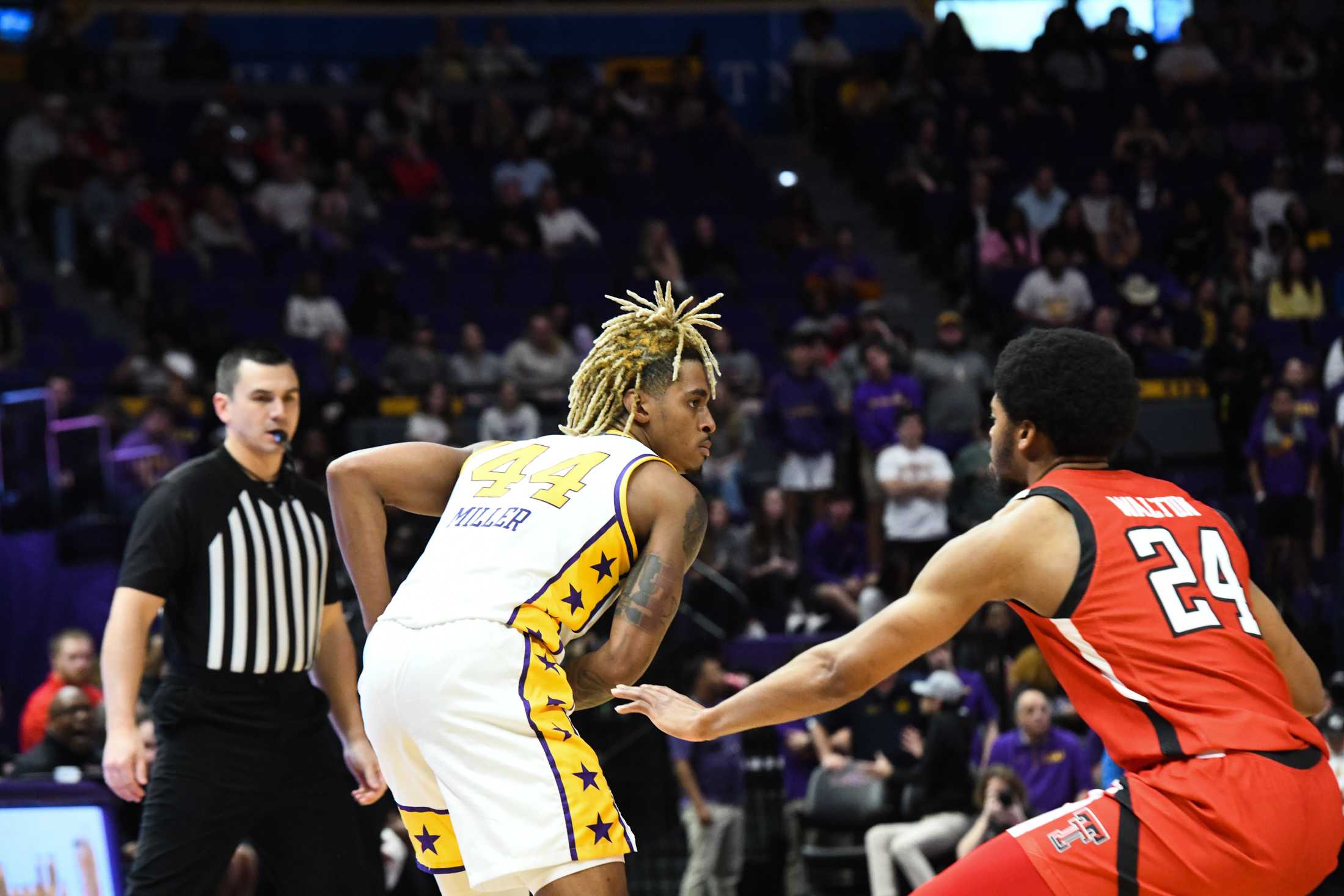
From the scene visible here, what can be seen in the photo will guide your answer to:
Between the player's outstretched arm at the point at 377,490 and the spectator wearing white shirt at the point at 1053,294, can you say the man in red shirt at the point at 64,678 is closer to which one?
the player's outstretched arm at the point at 377,490

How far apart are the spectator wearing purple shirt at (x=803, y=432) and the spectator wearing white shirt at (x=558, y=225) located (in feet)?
11.0

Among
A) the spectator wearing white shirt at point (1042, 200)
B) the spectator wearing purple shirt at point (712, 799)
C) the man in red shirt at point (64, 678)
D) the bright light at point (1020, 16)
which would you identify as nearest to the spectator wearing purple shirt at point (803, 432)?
the spectator wearing purple shirt at point (712, 799)

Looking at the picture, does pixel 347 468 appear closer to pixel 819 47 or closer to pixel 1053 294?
pixel 1053 294

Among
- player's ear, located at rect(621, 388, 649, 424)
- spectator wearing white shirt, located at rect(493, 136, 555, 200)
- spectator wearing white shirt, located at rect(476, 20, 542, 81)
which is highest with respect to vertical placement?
spectator wearing white shirt, located at rect(476, 20, 542, 81)

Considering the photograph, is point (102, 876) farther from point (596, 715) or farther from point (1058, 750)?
point (1058, 750)

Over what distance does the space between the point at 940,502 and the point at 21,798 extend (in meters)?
7.12

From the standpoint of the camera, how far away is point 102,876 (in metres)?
5.36

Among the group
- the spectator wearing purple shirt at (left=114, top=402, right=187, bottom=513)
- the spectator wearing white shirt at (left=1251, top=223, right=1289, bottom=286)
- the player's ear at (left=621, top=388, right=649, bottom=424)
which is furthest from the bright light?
the player's ear at (left=621, top=388, right=649, bottom=424)

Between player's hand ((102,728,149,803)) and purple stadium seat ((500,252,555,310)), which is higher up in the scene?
purple stadium seat ((500,252,555,310))

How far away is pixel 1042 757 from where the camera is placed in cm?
834

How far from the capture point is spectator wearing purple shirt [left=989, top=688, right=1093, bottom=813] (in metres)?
8.23

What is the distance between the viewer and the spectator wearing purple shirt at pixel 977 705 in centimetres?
895

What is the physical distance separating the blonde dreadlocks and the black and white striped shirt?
1.44 metres

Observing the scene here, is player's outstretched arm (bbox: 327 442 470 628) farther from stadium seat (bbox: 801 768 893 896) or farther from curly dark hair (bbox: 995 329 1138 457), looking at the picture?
stadium seat (bbox: 801 768 893 896)
